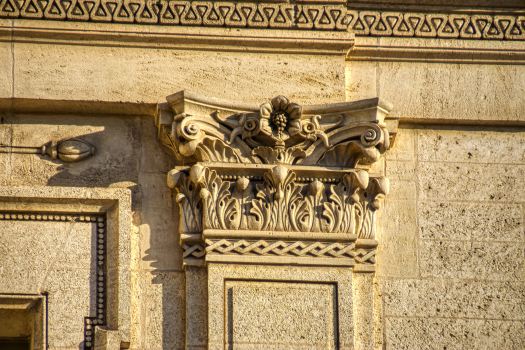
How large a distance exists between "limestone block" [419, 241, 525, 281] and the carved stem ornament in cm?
45

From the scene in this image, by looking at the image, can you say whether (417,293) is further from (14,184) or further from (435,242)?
(14,184)

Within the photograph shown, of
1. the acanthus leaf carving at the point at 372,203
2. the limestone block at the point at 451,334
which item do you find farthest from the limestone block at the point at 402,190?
the limestone block at the point at 451,334

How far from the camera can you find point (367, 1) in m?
7.22

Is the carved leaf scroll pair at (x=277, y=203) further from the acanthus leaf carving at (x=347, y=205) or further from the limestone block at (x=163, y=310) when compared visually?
the limestone block at (x=163, y=310)

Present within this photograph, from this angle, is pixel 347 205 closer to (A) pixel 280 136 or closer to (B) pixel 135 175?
(A) pixel 280 136

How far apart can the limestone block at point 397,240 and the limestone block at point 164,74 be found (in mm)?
917

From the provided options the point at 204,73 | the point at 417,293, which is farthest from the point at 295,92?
the point at 417,293

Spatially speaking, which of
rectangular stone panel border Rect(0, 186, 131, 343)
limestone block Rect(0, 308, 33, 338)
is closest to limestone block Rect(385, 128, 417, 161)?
rectangular stone panel border Rect(0, 186, 131, 343)

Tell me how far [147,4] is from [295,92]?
1269mm

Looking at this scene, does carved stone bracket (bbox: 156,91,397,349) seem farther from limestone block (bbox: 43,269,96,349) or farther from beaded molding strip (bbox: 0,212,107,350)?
limestone block (bbox: 43,269,96,349)

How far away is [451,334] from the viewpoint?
6574 mm

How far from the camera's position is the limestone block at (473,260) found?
6.75m

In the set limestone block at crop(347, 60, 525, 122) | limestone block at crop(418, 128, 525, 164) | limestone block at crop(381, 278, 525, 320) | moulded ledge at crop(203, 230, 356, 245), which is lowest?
limestone block at crop(381, 278, 525, 320)

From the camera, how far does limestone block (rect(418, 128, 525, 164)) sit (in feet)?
23.1
